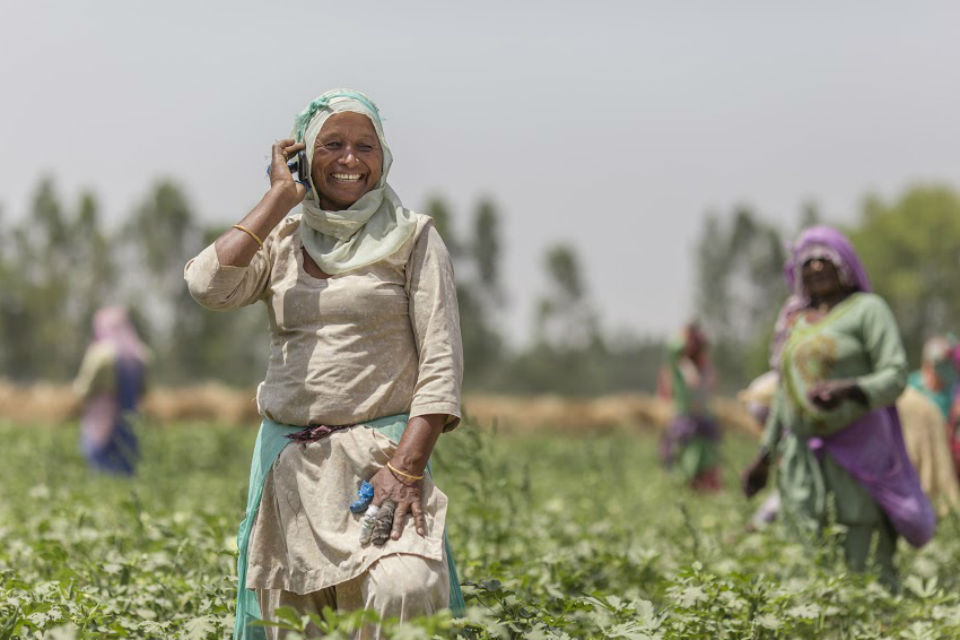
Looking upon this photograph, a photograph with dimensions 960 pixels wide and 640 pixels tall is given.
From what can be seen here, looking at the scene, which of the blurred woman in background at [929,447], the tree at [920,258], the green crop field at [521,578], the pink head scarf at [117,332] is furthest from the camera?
the tree at [920,258]

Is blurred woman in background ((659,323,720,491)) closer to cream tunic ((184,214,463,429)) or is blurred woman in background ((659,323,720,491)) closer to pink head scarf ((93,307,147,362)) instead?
pink head scarf ((93,307,147,362))

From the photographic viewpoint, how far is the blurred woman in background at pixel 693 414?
13.7 meters

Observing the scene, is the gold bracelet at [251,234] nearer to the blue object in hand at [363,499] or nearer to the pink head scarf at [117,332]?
the blue object in hand at [363,499]

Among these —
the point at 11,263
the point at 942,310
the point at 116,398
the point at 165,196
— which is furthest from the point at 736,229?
the point at 116,398

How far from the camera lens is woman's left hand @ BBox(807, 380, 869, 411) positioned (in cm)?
562

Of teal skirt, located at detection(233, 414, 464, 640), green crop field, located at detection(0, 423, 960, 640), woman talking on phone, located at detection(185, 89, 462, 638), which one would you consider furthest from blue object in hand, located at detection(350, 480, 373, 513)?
green crop field, located at detection(0, 423, 960, 640)

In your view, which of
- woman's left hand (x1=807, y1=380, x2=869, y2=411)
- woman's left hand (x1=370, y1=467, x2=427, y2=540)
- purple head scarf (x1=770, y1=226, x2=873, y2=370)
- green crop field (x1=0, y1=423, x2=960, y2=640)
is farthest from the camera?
purple head scarf (x1=770, y1=226, x2=873, y2=370)

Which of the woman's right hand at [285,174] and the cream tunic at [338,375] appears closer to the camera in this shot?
the cream tunic at [338,375]

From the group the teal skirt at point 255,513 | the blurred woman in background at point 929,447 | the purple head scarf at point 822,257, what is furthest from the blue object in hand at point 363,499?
the blurred woman in background at point 929,447

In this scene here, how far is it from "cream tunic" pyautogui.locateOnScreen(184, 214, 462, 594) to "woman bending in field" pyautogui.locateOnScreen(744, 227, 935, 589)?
286 centimetres

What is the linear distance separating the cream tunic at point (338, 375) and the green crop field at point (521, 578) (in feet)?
0.77

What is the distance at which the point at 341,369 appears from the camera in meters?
3.39

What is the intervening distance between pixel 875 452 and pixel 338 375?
3.41 metres

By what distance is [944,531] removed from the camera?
7.46 metres
